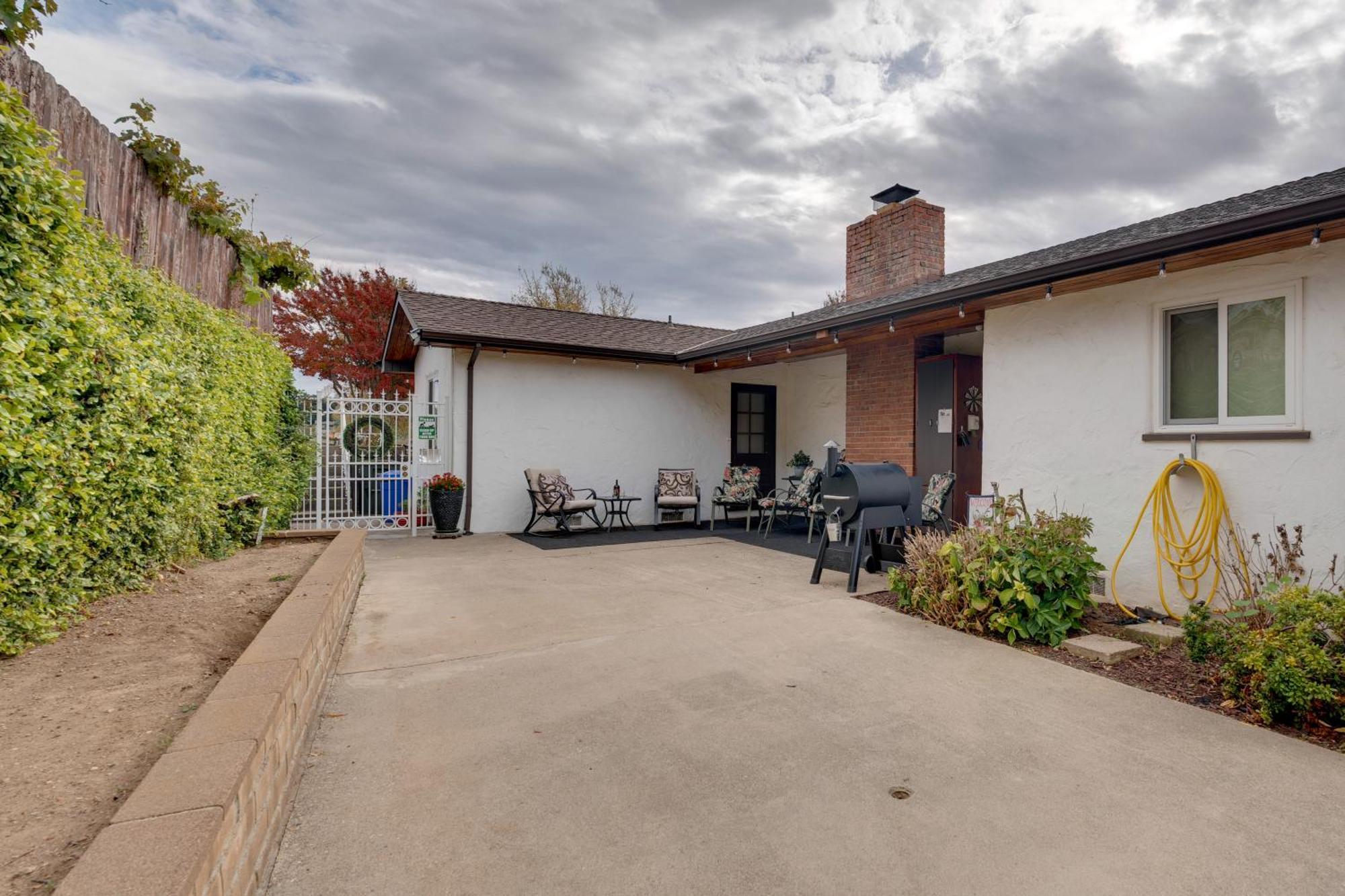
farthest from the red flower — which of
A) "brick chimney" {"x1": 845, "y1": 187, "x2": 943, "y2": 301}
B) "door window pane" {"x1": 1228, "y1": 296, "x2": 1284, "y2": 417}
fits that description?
A: "door window pane" {"x1": 1228, "y1": 296, "x2": 1284, "y2": 417}

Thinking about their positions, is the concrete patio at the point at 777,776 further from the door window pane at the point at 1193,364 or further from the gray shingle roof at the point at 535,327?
the gray shingle roof at the point at 535,327

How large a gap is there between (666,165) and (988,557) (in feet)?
28.2

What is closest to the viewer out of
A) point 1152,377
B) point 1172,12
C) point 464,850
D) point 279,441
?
point 464,850

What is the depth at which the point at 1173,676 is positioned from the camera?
3.42m

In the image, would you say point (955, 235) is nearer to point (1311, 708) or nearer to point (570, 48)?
point (570, 48)

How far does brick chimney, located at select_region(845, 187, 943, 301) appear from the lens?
9.15 metres

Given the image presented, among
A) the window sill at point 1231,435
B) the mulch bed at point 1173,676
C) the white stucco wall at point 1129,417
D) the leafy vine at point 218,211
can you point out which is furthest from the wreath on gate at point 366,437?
the window sill at point 1231,435

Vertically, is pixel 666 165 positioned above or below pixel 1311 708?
above

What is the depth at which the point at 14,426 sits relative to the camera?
215 centimetres

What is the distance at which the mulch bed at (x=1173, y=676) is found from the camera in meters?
2.75

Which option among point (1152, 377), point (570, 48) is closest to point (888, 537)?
point (1152, 377)

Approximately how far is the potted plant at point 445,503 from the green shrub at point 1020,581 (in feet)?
20.1

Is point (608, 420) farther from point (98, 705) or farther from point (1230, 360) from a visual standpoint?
point (98, 705)

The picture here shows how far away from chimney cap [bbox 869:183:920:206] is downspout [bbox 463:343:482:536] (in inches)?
259
